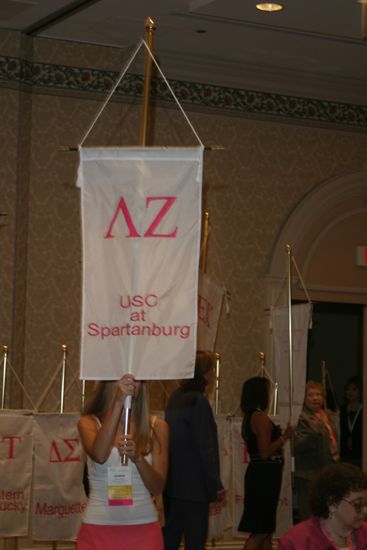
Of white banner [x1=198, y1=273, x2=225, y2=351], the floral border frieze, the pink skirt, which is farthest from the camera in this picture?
the floral border frieze

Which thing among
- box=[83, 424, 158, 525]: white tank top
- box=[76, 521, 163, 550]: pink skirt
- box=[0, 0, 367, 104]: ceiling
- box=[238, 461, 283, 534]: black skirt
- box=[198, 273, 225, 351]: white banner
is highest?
box=[0, 0, 367, 104]: ceiling

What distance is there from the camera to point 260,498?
22.5 ft

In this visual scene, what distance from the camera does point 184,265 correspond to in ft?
13.0

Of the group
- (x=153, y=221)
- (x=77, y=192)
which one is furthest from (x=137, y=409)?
(x=77, y=192)

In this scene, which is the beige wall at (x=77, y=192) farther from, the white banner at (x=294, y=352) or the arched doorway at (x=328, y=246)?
the white banner at (x=294, y=352)

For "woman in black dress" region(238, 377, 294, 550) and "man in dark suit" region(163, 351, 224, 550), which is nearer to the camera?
"man in dark suit" region(163, 351, 224, 550)

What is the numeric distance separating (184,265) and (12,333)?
4.31 metres

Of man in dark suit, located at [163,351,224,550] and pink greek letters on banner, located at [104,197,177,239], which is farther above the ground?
pink greek letters on banner, located at [104,197,177,239]

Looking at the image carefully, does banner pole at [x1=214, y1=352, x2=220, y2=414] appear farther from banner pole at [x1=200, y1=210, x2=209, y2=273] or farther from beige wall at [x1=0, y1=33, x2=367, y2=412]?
banner pole at [x1=200, y1=210, x2=209, y2=273]

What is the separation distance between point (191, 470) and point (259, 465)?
1.04m

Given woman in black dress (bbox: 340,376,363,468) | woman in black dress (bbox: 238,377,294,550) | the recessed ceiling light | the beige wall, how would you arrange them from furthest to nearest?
woman in black dress (bbox: 340,376,363,468) → the beige wall → the recessed ceiling light → woman in black dress (bbox: 238,377,294,550)

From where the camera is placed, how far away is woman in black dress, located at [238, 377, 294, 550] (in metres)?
6.81

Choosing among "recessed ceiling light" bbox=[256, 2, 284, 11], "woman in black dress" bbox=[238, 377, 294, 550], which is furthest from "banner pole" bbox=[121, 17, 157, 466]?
"recessed ceiling light" bbox=[256, 2, 284, 11]

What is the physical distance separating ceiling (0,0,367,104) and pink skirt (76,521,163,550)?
15.1 ft
